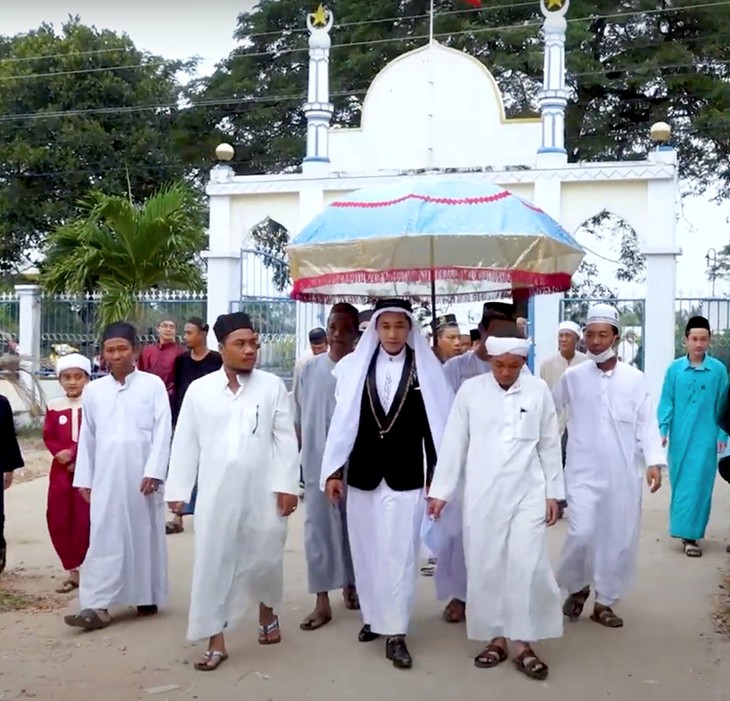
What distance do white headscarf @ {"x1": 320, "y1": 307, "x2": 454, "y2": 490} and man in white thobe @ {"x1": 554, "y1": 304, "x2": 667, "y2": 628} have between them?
873mm

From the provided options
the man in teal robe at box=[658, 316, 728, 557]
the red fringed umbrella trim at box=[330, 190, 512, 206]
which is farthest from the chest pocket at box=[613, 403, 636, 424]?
the man in teal robe at box=[658, 316, 728, 557]

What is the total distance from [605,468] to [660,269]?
22.6 feet

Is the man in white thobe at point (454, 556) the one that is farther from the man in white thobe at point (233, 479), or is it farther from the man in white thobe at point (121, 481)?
the man in white thobe at point (121, 481)

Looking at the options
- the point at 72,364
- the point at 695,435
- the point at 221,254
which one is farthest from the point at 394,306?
the point at 221,254

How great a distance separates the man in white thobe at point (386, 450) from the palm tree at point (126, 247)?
7.90 m

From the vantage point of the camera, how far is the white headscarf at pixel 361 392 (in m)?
5.24

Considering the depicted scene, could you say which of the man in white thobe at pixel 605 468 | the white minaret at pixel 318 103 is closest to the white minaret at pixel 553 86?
the white minaret at pixel 318 103

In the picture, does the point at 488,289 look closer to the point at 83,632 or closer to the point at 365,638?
the point at 365,638

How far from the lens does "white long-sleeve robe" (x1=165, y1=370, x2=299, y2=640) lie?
499cm

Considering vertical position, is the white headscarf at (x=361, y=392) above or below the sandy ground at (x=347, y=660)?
above

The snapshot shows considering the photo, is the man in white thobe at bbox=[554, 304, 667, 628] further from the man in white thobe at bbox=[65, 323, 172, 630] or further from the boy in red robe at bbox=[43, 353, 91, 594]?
the boy in red robe at bbox=[43, 353, 91, 594]

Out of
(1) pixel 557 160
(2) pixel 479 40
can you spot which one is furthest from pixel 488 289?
(2) pixel 479 40

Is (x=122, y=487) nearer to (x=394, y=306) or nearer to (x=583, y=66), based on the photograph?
(x=394, y=306)

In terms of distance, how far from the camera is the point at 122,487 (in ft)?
18.7
